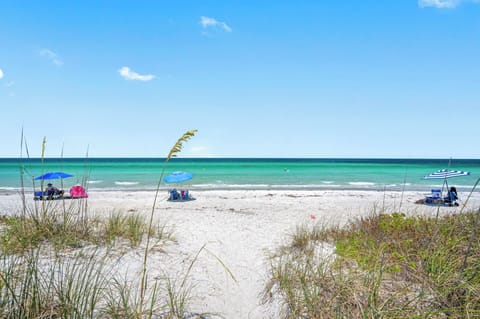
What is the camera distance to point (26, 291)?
2.29 meters

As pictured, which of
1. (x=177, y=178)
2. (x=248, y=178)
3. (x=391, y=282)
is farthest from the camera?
(x=248, y=178)

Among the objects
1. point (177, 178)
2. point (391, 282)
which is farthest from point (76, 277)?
point (177, 178)

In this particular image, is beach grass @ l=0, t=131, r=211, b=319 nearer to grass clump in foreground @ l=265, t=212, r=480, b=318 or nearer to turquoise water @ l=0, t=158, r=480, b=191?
turquoise water @ l=0, t=158, r=480, b=191

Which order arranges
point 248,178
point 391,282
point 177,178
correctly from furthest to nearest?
point 248,178
point 177,178
point 391,282

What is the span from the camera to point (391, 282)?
3125 millimetres

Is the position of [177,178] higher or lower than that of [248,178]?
higher

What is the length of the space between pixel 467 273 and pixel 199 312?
9.60 ft

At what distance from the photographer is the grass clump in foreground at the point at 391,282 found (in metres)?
2.46

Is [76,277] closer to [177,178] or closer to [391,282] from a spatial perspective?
[391,282]

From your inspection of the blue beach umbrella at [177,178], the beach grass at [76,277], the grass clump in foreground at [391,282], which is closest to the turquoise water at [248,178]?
the beach grass at [76,277]

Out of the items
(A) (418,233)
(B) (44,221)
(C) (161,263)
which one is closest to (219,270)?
(C) (161,263)

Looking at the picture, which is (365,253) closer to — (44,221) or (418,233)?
(418,233)

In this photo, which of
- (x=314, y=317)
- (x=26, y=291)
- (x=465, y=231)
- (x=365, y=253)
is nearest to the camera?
(x=26, y=291)

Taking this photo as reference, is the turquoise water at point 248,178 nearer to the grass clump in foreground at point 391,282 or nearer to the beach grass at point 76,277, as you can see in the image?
the beach grass at point 76,277
